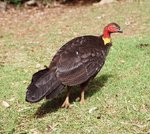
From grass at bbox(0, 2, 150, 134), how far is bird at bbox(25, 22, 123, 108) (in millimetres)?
393

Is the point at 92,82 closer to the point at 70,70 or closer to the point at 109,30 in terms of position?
the point at 109,30

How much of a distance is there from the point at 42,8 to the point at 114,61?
236 inches

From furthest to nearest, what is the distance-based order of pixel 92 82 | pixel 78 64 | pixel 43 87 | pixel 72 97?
pixel 92 82 → pixel 72 97 → pixel 78 64 → pixel 43 87

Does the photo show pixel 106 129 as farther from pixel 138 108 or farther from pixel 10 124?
pixel 10 124

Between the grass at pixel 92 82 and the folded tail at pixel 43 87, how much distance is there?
408mm

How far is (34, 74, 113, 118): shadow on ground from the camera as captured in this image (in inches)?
226

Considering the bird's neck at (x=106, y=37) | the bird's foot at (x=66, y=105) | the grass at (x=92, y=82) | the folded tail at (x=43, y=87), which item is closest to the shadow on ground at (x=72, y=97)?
the grass at (x=92, y=82)

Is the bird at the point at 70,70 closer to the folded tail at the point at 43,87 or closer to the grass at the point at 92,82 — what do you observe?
the folded tail at the point at 43,87

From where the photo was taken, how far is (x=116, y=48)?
8.28 meters

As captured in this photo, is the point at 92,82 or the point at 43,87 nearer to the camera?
the point at 43,87

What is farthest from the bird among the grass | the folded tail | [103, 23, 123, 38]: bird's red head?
the grass

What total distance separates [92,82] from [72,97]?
0.70 meters

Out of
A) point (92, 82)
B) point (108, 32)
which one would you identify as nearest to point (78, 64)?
point (108, 32)

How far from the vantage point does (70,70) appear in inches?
216
